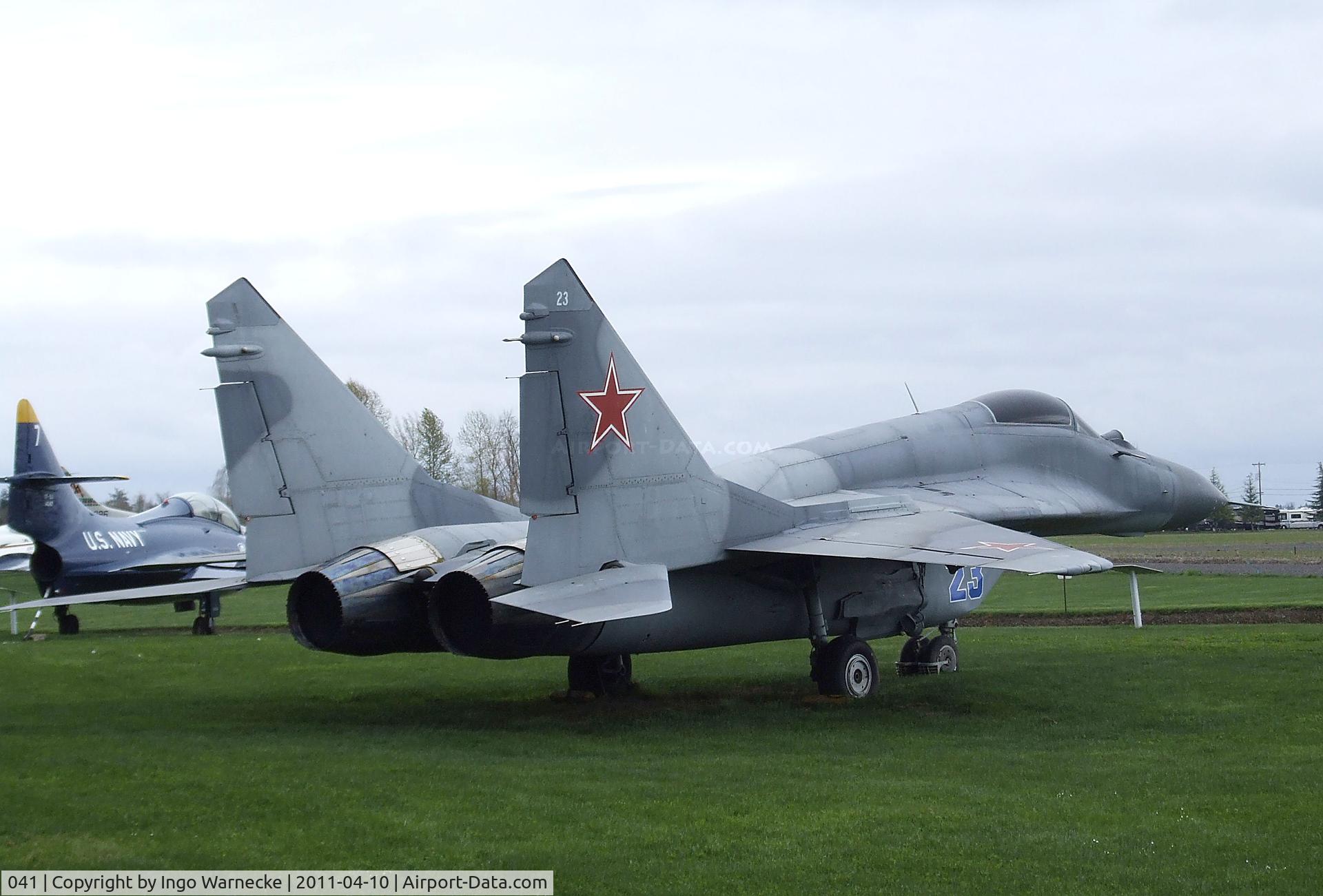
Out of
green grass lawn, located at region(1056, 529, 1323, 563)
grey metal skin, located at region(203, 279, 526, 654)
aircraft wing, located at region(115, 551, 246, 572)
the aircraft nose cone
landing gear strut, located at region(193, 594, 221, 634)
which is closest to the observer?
grey metal skin, located at region(203, 279, 526, 654)

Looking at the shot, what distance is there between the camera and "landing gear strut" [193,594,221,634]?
84.5 ft

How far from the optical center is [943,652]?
1558 cm

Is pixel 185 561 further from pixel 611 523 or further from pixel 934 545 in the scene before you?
pixel 934 545

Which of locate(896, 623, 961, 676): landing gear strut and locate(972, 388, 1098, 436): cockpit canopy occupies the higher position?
locate(972, 388, 1098, 436): cockpit canopy

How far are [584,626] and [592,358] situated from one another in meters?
2.39

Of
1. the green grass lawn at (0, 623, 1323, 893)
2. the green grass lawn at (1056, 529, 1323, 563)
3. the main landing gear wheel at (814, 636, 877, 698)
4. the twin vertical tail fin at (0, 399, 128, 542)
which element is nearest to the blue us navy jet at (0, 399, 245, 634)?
the twin vertical tail fin at (0, 399, 128, 542)

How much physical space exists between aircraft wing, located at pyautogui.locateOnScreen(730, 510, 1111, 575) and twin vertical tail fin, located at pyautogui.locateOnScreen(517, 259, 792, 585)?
1.30 m

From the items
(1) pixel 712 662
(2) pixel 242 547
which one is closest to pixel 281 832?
(1) pixel 712 662

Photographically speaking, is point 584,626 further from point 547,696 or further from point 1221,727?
point 1221,727

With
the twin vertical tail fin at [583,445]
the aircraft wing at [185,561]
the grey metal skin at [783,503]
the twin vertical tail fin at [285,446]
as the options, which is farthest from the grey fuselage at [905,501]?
the aircraft wing at [185,561]

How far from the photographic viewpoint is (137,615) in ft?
112

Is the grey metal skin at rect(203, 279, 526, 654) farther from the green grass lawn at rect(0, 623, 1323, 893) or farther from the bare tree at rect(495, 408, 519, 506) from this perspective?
the bare tree at rect(495, 408, 519, 506)

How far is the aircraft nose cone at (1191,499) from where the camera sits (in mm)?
17234

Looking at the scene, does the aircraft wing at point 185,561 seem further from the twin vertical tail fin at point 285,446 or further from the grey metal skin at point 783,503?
the grey metal skin at point 783,503
